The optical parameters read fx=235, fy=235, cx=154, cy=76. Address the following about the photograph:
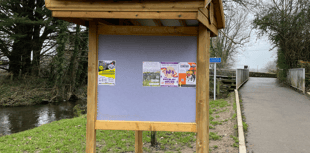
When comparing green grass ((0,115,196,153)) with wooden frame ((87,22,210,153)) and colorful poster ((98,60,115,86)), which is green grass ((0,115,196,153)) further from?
colorful poster ((98,60,115,86))

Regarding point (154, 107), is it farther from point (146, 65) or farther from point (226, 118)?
point (226, 118)

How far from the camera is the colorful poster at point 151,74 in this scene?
331 cm

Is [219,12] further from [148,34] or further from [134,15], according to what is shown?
[134,15]

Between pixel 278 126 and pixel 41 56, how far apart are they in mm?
19770

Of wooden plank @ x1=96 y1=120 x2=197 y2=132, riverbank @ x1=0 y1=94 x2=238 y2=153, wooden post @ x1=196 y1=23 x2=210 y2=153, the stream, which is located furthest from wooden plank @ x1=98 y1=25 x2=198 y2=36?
the stream

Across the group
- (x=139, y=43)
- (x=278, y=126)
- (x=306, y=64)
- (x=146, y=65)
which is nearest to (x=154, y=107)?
(x=146, y=65)

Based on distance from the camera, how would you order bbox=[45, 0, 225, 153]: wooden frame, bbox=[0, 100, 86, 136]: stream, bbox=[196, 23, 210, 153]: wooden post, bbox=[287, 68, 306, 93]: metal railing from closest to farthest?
bbox=[45, 0, 225, 153]: wooden frame → bbox=[196, 23, 210, 153]: wooden post → bbox=[0, 100, 86, 136]: stream → bbox=[287, 68, 306, 93]: metal railing

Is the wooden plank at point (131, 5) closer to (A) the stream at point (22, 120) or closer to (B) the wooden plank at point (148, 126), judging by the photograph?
(B) the wooden plank at point (148, 126)

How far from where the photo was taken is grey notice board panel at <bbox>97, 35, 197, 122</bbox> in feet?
10.8

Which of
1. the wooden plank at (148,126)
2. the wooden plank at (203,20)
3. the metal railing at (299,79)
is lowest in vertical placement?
the wooden plank at (148,126)

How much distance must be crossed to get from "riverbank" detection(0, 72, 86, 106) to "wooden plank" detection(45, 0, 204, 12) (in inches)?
641

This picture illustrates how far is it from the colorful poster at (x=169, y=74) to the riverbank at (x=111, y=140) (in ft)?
9.69

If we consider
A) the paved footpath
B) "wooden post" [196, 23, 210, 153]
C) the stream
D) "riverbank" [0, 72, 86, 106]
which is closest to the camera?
"wooden post" [196, 23, 210, 153]

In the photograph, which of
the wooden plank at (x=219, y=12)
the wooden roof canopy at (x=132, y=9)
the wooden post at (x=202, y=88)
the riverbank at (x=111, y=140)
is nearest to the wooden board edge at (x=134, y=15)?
the wooden roof canopy at (x=132, y=9)
